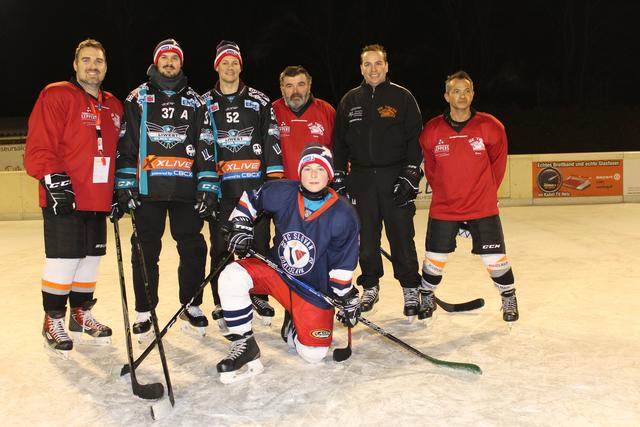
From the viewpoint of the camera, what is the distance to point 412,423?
232cm

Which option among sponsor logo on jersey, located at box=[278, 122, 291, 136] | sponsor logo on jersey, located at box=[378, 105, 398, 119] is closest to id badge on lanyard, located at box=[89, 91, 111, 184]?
sponsor logo on jersey, located at box=[278, 122, 291, 136]

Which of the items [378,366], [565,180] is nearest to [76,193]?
[378,366]

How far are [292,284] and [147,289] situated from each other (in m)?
0.66

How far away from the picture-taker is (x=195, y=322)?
349 centimetres

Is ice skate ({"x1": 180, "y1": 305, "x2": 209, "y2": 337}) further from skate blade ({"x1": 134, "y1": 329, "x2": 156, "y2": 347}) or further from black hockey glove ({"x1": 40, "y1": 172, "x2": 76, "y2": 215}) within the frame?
black hockey glove ({"x1": 40, "y1": 172, "x2": 76, "y2": 215})

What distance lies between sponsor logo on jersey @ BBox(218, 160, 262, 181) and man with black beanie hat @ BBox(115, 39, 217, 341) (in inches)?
5.2

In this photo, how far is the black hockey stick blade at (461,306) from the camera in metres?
3.83

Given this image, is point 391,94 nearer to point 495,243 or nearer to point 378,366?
point 495,243

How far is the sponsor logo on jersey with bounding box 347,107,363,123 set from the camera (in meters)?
3.78

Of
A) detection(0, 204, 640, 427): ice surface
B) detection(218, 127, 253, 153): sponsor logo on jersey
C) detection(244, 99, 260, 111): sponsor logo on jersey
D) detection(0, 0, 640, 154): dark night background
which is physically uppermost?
detection(0, 0, 640, 154): dark night background

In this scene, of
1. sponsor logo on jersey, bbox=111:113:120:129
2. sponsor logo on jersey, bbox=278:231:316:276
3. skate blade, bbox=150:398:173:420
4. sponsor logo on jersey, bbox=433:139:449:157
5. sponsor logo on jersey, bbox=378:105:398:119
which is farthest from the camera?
sponsor logo on jersey, bbox=378:105:398:119

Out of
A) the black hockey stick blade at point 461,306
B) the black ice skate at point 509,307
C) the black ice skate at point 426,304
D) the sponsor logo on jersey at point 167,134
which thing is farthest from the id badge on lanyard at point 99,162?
the black ice skate at point 509,307

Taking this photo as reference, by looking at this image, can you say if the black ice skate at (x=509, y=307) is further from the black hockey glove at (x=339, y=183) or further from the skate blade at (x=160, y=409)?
the skate blade at (x=160, y=409)

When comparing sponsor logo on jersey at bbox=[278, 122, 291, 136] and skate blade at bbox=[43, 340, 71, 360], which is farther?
sponsor logo on jersey at bbox=[278, 122, 291, 136]
